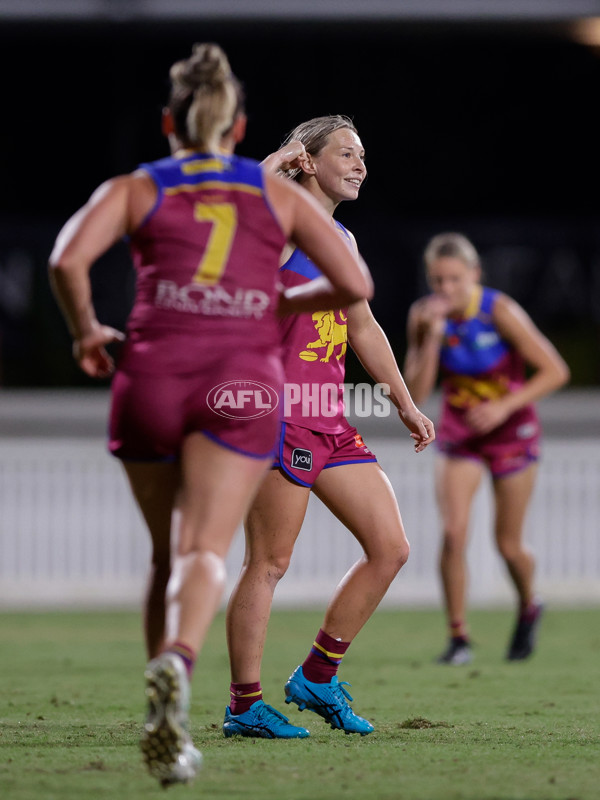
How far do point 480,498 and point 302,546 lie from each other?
4.28 ft

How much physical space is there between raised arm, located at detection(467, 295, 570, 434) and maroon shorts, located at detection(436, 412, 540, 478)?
0.42ft

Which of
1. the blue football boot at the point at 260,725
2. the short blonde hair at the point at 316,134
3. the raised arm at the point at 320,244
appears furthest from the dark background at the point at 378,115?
the raised arm at the point at 320,244

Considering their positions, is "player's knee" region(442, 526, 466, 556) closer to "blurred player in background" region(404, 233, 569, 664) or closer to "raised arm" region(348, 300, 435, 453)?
"blurred player in background" region(404, 233, 569, 664)

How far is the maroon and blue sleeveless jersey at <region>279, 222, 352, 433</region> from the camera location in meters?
3.73

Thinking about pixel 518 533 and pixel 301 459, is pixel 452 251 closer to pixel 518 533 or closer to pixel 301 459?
pixel 518 533

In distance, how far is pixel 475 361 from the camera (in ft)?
20.7

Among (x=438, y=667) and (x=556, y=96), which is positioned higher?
(x=556, y=96)

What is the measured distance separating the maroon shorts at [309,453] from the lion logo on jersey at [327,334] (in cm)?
23

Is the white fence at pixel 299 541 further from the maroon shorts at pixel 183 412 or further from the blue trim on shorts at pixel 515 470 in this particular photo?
the maroon shorts at pixel 183 412

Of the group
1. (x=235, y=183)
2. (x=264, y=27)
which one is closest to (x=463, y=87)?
(x=264, y=27)

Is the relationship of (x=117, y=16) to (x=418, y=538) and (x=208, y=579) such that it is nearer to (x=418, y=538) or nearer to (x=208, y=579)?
(x=418, y=538)

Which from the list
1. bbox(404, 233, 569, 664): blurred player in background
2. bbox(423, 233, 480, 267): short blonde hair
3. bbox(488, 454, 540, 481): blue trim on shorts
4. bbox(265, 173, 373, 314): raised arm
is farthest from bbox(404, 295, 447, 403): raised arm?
bbox(265, 173, 373, 314): raised arm

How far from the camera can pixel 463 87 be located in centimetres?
1825

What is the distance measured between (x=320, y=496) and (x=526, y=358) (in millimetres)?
2823
